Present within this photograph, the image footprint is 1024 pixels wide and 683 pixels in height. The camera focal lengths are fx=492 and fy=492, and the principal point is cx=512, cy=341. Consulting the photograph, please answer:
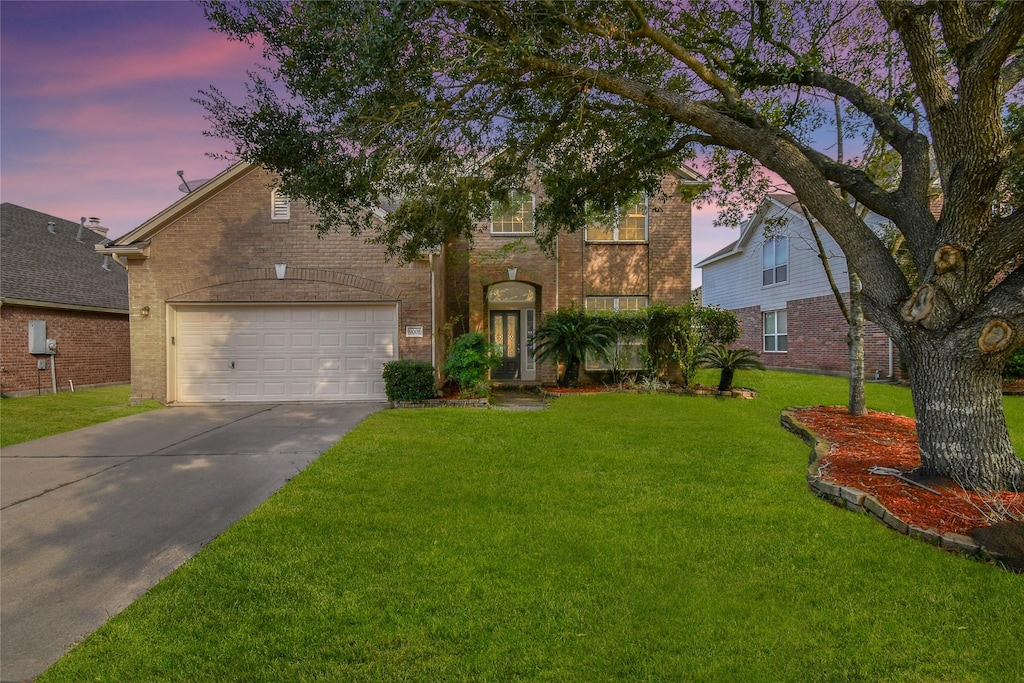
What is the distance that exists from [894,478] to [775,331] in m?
17.1

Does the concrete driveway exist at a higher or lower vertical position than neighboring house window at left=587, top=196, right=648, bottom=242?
lower

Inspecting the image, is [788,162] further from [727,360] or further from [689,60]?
[727,360]

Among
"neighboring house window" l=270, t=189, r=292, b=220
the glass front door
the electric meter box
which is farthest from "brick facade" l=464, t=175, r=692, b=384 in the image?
the electric meter box

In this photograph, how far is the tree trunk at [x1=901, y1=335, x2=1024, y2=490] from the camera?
4414 mm

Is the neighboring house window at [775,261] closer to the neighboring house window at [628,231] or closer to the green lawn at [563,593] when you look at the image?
the neighboring house window at [628,231]

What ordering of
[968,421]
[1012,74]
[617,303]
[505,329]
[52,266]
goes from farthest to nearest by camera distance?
[52,266], [505,329], [617,303], [1012,74], [968,421]

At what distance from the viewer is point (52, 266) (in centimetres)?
1520

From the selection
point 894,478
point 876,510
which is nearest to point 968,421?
point 894,478

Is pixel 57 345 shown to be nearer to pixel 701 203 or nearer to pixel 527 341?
pixel 527 341

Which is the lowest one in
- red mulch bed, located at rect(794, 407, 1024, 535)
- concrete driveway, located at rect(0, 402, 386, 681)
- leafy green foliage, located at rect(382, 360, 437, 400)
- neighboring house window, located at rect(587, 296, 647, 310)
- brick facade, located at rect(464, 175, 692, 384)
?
concrete driveway, located at rect(0, 402, 386, 681)

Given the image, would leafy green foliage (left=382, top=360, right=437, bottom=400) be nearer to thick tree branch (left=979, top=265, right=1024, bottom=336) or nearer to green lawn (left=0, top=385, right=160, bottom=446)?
green lawn (left=0, top=385, right=160, bottom=446)

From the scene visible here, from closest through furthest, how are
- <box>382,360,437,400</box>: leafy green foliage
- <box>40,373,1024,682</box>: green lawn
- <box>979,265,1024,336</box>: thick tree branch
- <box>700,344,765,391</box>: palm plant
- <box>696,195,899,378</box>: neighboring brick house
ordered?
1. <box>40,373,1024,682</box>: green lawn
2. <box>979,265,1024,336</box>: thick tree branch
3. <box>382,360,437,400</box>: leafy green foliage
4. <box>700,344,765,391</box>: palm plant
5. <box>696,195,899,378</box>: neighboring brick house

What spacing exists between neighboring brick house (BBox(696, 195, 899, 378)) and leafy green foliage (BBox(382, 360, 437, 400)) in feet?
32.5

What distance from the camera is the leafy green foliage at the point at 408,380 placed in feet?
34.2
